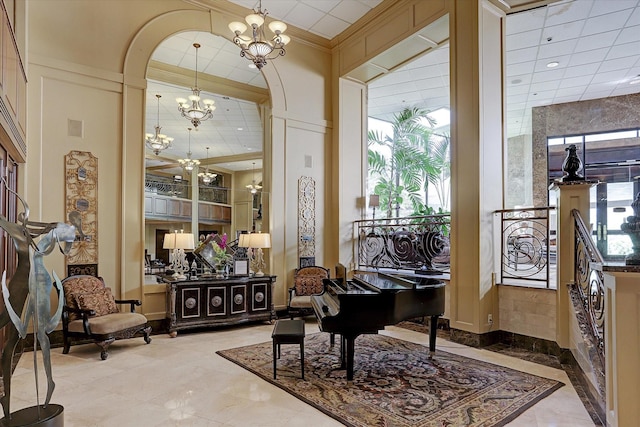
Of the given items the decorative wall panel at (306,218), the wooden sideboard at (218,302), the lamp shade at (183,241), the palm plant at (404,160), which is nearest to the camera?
the wooden sideboard at (218,302)

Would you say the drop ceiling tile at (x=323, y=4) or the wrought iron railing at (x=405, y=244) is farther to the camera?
the drop ceiling tile at (x=323, y=4)

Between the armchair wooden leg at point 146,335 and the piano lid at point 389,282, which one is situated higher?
the piano lid at point 389,282

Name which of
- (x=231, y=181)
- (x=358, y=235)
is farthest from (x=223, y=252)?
(x=358, y=235)

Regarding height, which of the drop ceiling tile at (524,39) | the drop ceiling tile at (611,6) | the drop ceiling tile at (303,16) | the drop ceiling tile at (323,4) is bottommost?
the drop ceiling tile at (524,39)

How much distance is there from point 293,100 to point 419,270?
3.77 m

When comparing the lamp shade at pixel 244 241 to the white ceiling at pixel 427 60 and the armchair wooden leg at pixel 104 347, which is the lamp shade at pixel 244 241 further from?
the armchair wooden leg at pixel 104 347

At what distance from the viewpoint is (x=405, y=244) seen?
6.78 meters

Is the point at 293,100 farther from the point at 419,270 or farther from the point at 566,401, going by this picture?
the point at 566,401

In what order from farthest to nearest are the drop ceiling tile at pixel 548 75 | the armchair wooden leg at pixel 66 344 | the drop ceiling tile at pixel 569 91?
the drop ceiling tile at pixel 569 91, the drop ceiling tile at pixel 548 75, the armchair wooden leg at pixel 66 344

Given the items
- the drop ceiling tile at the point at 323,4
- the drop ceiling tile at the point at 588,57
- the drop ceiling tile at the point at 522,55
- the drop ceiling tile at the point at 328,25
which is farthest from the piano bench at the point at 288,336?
the drop ceiling tile at the point at 588,57

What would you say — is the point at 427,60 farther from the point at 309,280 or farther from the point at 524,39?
the point at 309,280

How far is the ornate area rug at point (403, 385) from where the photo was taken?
10.3ft

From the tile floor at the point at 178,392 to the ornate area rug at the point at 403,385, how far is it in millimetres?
147

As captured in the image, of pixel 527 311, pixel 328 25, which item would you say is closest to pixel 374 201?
pixel 328 25
